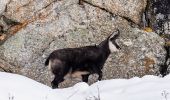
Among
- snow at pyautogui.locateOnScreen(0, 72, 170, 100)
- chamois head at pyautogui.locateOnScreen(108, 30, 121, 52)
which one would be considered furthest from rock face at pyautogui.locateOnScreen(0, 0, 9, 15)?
snow at pyautogui.locateOnScreen(0, 72, 170, 100)

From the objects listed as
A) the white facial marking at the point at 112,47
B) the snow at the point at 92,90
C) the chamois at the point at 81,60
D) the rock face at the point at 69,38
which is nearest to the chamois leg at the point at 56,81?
the chamois at the point at 81,60

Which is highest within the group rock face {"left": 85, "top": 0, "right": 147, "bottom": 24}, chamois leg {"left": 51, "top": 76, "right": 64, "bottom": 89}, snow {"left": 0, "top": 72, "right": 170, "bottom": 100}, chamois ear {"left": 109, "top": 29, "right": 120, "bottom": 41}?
snow {"left": 0, "top": 72, "right": 170, "bottom": 100}

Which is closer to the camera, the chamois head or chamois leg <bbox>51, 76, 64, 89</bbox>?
chamois leg <bbox>51, 76, 64, 89</bbox>

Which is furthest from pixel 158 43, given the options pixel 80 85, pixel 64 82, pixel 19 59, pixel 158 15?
pixel 80 85

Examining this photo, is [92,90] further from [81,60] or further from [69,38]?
[69,38]

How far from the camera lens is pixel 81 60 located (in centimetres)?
1298

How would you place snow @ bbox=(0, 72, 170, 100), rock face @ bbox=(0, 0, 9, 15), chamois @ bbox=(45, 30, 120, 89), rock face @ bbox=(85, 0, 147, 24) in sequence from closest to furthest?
1. snow @ bbox=(0, 72, 170, 100)
2. chamois @ bbox=(45, 30, 120, 89)
3. rock face @ bbox=(0, 0, 9, 15)
4. rock face @ bbox=(85, 0, 147, 24)

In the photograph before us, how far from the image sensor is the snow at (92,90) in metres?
7.31

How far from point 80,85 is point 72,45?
5.57 meters

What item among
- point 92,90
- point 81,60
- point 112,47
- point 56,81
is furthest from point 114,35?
point 92,90

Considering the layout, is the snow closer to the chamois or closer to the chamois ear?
the chamois

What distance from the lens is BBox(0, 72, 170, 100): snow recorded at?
7312 millimetres

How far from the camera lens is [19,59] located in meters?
13.7

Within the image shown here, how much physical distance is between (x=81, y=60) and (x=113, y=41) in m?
1.38
